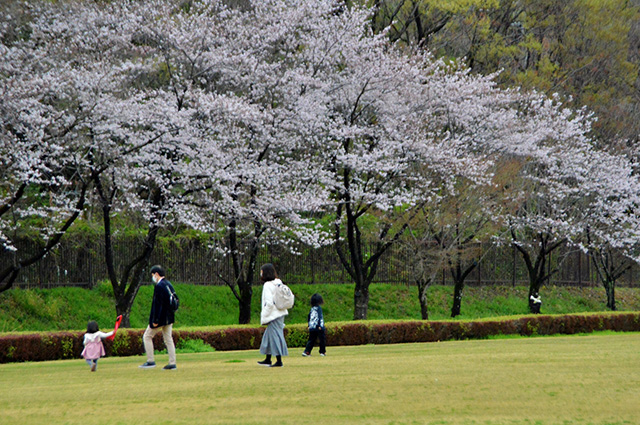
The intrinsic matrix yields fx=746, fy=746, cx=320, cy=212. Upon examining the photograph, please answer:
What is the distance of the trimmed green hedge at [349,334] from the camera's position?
47.7 ft

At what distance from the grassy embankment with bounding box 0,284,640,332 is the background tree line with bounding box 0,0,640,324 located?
1.30 metres

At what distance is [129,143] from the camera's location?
1797 centimetres

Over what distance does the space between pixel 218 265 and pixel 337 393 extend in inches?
732

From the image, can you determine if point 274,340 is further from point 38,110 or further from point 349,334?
point 349,334

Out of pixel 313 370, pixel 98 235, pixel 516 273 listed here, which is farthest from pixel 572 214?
pixel 313 370

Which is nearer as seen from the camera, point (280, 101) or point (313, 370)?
point (313, 370)

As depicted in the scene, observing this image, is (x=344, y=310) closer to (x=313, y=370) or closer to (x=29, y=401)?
(x=313, y=370)

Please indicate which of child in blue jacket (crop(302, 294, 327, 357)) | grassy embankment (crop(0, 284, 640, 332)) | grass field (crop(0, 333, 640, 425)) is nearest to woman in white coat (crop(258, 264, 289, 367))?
grass field (crop(0, 333, 640, 425))

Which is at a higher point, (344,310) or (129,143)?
(129,143)

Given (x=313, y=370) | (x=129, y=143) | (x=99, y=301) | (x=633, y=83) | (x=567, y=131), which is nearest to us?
(x=313, y=370)

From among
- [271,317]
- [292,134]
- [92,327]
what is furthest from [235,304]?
[271,317]

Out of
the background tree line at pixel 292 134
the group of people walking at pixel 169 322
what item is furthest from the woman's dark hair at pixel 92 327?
the background tree line at pixel 292 134

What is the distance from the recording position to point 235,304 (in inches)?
1016

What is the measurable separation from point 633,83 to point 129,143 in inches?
974
